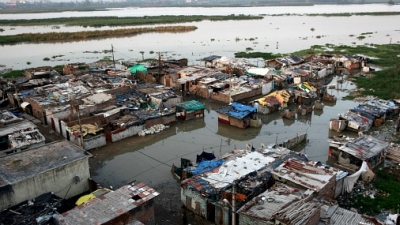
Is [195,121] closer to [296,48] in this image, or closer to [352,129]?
[352,129]

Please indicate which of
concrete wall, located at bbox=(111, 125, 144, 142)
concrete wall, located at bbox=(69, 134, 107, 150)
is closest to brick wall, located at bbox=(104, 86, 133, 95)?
concrete wall, located at bbox=(111, 125, 144, 142)

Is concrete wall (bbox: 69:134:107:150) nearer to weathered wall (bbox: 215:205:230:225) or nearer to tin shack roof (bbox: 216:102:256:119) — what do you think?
Result: tin shack roof (bbox: 216:102:256:119)

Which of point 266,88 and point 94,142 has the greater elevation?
point 266,88

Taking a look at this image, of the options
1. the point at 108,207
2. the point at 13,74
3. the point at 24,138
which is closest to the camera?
the point at 108,207

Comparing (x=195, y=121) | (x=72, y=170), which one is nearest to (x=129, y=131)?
(x=195, y=121)

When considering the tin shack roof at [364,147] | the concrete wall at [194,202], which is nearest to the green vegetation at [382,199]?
the tin shack roof at [364,147]

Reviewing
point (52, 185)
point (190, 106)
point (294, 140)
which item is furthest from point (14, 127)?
point (294, 140)

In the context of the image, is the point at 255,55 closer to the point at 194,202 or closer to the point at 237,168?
the point at 237,168
